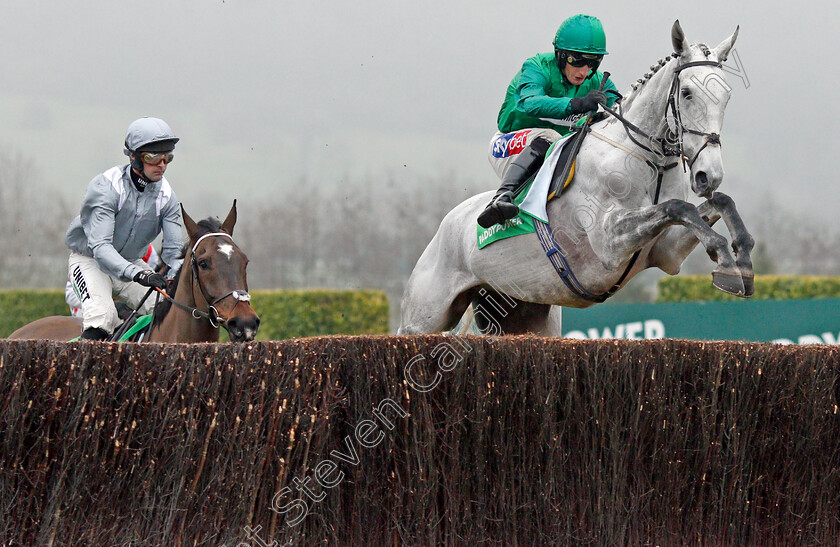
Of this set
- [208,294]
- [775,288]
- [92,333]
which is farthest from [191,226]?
[775,288]

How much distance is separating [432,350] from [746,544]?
169cm

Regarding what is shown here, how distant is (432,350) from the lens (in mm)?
3871

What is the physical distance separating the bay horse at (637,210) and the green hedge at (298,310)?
7.76 meters

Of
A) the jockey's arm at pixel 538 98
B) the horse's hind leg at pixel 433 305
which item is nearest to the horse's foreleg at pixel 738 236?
the jockey's arm at pixel 538 98

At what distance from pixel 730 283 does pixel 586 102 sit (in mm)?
1622

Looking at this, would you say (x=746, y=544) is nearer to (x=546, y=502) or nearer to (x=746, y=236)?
(x=546, y=502)

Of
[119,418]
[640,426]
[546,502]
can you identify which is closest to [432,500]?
[546,502]

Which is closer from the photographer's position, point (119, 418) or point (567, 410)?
point (119, 418)

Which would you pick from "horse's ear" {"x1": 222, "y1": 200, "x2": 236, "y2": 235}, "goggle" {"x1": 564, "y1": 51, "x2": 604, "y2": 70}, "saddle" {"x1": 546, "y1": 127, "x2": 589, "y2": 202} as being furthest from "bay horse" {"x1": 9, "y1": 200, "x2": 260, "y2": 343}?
"goggle" {"x1": 564, "y1": 51, "x2": 604, "y2": 70}

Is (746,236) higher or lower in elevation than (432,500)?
higher

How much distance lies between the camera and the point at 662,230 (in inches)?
196

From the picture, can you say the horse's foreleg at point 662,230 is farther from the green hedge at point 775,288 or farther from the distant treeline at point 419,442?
the green hedge at point 775,288

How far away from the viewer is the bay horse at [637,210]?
4.69 metres

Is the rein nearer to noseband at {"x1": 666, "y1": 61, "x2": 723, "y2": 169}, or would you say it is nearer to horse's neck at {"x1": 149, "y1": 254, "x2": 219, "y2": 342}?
noseband at {"x1": 666, "y1": 61, "x2": 723, "y2": 169}
